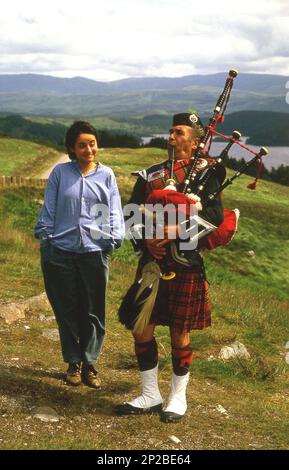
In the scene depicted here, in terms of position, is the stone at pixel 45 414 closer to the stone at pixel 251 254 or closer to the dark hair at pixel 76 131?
the dark hair at pixel 76 131

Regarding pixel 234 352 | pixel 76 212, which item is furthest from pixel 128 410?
pixel 234 352

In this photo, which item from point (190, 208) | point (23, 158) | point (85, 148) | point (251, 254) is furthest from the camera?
point (23, 158)

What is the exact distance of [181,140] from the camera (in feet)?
18.1

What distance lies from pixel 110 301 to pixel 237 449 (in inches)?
239

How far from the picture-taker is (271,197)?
34875 millimetres

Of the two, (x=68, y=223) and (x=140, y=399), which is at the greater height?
(x=68, y=223)

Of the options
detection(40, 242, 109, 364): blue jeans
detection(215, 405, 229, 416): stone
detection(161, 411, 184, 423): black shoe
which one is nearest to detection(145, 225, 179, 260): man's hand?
detection(40, 242, 109, 364): blue jeans

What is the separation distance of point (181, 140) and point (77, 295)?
1.94 metres

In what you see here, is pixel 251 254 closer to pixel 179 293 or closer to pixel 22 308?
pixel 22 308

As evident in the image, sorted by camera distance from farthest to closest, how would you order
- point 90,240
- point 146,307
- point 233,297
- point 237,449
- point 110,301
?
point 233,297
point 110,301
point 90,240
point 146,307
point 237,449

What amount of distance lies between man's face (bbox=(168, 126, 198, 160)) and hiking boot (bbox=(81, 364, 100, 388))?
2.53 m

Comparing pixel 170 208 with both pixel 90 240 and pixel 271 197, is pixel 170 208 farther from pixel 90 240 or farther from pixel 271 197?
pixel 271 197

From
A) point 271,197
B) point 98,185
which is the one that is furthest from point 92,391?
point 271,197

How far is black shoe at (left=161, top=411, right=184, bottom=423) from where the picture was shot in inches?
219
